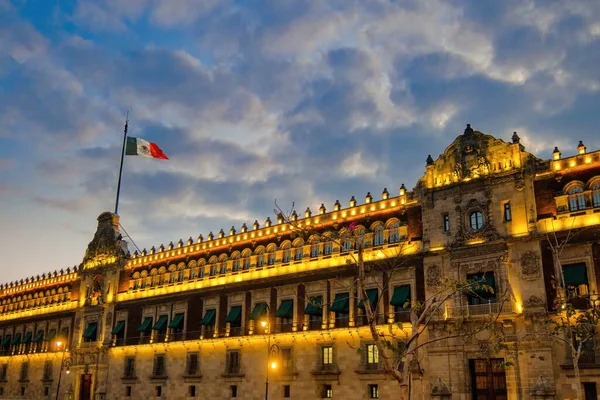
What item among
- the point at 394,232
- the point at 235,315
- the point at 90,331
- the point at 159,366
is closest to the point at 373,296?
the point at 394,232

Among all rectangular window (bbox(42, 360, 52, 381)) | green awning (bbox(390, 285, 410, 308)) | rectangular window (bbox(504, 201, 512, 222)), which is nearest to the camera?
rectangular window (bbox(504, 201, 512, 222))

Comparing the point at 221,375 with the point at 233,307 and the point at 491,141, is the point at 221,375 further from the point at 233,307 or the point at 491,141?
the point at 491,141

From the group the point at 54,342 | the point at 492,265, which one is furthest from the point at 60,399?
the point at 492,265

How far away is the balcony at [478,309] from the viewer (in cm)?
3594

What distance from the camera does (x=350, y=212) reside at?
46.2 m

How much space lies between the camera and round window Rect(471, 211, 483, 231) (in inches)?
1545

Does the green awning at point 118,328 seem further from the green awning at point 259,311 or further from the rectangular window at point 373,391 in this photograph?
the rectangular window at point 373,391

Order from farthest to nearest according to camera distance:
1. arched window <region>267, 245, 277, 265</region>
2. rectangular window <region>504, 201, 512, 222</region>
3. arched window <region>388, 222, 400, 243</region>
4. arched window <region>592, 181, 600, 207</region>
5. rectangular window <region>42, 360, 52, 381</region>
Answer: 1. rectangular window <region>42, 360, 52, 381</region>
2. arched window <region>267, 245, 277, 265</region>
3. arched window <region>388, 222, 400, 243</region>
4. rectangular window <region>504, 201, 512, 222</region>
5. arched window <region>592, 181, 600, 207</region>

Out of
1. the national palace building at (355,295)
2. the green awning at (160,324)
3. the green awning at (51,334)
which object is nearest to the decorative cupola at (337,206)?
the national palace building at (355,295)

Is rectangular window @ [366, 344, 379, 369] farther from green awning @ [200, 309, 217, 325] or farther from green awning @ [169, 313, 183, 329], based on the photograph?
green awning @ [169, 313, 183, 329]

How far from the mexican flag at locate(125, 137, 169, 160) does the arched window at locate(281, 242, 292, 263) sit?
19.9 m

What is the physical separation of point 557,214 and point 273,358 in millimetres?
22502

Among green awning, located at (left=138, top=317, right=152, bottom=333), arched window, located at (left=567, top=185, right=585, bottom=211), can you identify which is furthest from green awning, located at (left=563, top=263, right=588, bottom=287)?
green awning, located at (left=138, top=317, right=152, bottom=333)

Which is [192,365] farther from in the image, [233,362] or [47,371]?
[47,371]
